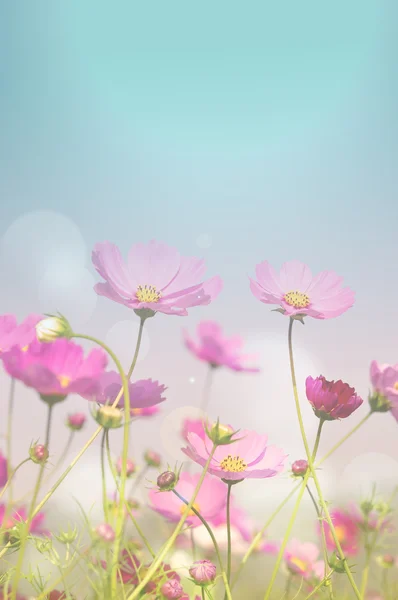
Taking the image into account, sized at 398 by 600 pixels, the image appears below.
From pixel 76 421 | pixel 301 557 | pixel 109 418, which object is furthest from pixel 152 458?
pixel 109 418

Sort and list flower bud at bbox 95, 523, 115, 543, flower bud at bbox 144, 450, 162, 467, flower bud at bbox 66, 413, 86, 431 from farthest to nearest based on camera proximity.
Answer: flower bud at bbox 144, 450, 162, 467 → flower bud at bbox 66, 413, 86, 431 → flower bud at bbox 95, 523, 115, 543

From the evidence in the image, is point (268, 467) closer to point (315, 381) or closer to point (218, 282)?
point (315, 381)

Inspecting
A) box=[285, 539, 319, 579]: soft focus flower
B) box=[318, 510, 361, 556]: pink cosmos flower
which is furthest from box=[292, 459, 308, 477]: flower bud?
box=[318, 510, 361, 556]: pink cosmos flower

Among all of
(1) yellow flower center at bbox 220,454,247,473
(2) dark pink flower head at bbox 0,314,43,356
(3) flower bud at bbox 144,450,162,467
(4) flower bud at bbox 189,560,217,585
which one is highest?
(2) dark pink flower head at bbox 0,314,43,356

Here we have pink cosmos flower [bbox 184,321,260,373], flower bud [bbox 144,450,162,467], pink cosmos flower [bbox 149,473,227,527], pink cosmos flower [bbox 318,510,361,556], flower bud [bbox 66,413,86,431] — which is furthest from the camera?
pink cosmos flower [bbox 184,321,260,373]

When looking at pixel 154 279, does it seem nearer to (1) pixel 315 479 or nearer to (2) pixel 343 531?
(1) pixel 315 479

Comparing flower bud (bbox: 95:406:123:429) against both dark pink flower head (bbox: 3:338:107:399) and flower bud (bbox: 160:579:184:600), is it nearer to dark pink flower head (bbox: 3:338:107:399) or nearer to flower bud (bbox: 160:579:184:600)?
dark pink flower head (bbox: 3:338:107:399)

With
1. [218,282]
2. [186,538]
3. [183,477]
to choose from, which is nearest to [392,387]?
[218,282]
